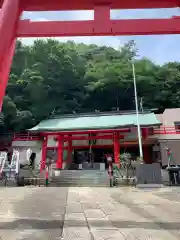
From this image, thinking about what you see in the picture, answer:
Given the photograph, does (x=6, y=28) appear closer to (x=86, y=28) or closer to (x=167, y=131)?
(x=86, y=28)

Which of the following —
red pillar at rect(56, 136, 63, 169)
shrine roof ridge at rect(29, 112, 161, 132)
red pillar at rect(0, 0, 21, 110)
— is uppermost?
shrine roof ridge at rect(29, 112, 161, 132)

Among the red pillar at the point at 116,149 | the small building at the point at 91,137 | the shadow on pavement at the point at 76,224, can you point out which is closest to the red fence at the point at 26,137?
the small building at the point at 91,137

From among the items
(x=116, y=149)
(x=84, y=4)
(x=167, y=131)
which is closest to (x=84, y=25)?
(x=84, y=4)

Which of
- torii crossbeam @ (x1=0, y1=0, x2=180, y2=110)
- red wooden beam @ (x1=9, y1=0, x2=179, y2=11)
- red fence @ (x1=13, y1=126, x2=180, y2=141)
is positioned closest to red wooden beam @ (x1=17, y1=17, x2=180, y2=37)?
torii crossbeam @ (x1=0, y1=0, x2=180, y2=110)

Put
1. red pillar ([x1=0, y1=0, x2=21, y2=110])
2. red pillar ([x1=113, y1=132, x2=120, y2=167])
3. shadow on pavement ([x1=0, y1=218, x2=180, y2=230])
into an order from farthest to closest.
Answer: red pillar ([x1=113, y1=132, x2=120, y2=167]) → red pillar ([x1=0, y1=0, x2=21, y2=110]) → shadow on pavement ([x1=0, y1=218, x2=180, y2=230])

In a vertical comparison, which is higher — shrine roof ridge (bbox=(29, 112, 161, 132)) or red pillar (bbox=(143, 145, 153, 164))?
shrine roof ridge (bbox=(29, 112, 161, 132))

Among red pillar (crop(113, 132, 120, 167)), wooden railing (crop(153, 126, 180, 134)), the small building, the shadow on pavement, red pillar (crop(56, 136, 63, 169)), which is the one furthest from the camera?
wooden railing (crop(153, 126, 180, 134))

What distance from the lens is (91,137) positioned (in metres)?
18.0

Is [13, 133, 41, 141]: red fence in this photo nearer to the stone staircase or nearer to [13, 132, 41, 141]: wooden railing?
[13, 132, 41, 141]: wooden railing

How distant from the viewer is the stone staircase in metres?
14.0

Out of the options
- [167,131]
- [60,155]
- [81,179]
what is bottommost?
[81,179]

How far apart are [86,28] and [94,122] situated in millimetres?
14697

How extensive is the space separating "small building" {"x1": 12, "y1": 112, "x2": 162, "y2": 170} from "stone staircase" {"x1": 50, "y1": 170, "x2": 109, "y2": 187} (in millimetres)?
1556

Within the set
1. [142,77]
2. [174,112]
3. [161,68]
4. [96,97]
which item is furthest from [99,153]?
[161,68]
